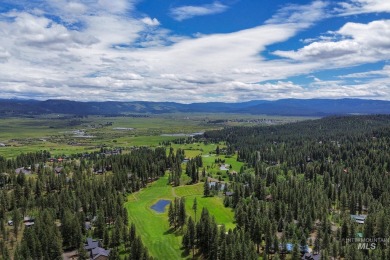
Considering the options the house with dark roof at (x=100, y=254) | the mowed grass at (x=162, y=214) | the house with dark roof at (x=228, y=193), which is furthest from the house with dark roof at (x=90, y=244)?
the house with dark roof at (x=228, y=193)

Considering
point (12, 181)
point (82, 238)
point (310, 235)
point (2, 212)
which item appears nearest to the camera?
point (82, 238)

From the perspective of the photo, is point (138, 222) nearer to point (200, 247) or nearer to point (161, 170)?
point (200, 247)

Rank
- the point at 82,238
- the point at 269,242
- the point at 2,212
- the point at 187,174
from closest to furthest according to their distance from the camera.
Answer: the point at 269,242 → the point at 82,238 → the point at 2,212 → the point at 187,174

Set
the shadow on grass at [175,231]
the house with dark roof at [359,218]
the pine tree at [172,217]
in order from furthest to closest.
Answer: the pine tree at [172,217]
the house with dark roof at [359,218]
the shadow on grass at [175,231]

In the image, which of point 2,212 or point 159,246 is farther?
point 2,212

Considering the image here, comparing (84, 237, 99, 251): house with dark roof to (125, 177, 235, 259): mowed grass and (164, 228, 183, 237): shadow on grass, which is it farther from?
(164, 228, 183, 237): shadow on grass

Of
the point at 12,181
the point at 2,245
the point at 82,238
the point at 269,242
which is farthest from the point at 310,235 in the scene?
the point at 12,181

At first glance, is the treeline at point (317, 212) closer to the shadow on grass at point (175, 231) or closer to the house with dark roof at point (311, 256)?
the house with dark roof at point (311, 256)
